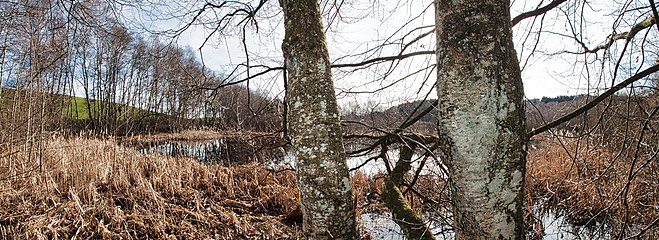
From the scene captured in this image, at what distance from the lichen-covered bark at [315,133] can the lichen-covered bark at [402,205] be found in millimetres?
532

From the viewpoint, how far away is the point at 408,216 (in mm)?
2559

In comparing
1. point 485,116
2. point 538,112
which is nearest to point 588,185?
point 538,112

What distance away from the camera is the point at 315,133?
2078 millimetres

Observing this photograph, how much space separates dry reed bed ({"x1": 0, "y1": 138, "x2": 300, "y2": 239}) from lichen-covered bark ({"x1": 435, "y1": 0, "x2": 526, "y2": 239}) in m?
3.36

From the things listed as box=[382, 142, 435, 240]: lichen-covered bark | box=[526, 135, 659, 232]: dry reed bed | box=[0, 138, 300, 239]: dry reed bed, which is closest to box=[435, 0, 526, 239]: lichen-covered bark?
box=[382, 142, 435, 240]: lichen-covered bark

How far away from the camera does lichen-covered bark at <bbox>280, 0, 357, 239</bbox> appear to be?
2080 mm

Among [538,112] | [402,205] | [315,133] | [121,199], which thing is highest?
[538,112]

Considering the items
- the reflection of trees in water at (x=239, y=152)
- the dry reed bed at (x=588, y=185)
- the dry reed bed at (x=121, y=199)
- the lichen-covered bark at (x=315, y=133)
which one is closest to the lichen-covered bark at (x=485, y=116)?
the lichen-covered bark at (x=315, y=133)

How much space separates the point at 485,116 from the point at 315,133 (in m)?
1.06

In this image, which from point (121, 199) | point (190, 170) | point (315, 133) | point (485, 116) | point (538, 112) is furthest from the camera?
point (190, 170)

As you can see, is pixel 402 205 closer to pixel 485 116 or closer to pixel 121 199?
pixel 485 116

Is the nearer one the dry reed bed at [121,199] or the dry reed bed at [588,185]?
the dry reed bed at [121,199]

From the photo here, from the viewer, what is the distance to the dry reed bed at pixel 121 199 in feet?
12.8

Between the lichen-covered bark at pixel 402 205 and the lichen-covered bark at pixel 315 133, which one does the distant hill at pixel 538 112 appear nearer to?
the lichen-covered bark at pixel 402 205
